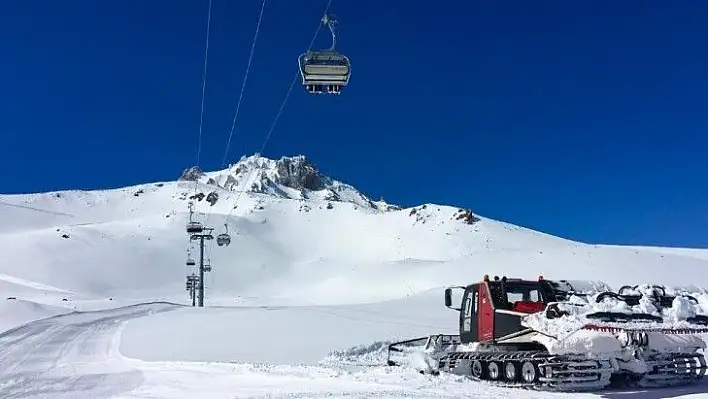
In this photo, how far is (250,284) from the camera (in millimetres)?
84125

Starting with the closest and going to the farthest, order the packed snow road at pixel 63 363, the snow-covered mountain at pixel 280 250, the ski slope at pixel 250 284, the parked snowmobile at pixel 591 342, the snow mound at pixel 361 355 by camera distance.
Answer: the parked snowmobile at pixel 591 342 < the packed snow road at pixel 63 363 < the ski slope at pixel 250 284 < the snow mound at pixel 361 355 < the snow-covered mountain at pixel 280 250

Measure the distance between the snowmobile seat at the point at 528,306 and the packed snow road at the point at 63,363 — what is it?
7.37 metres

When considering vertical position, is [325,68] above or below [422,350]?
above

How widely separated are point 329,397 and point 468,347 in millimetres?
4436

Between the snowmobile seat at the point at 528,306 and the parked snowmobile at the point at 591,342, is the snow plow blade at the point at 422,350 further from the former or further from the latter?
the snowmobile seat at the point at 528,306

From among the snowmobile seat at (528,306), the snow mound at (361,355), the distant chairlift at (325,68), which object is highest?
the distant chairlift at (325,68)

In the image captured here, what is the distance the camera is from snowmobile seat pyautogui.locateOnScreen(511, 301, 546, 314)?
13.2 m

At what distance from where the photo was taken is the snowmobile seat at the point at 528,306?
43.3ft

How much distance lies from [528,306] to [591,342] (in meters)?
2.48

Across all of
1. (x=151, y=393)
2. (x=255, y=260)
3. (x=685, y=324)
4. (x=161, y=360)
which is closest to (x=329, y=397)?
(x=151, y=393)

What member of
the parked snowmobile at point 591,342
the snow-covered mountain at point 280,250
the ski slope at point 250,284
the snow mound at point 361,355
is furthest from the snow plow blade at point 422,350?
the snow-covered mountain at point 280,250

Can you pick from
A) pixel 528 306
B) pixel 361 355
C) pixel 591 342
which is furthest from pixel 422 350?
pixel 591 342

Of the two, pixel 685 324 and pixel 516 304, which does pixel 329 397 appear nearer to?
pixel 516 304

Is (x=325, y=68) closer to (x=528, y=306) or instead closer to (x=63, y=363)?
(x=528, y=306)
